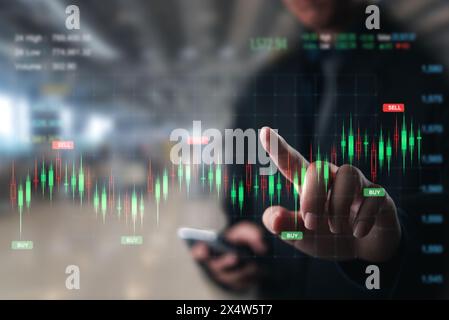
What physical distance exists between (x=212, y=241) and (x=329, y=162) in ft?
1.55

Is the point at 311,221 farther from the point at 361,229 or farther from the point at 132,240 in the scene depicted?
the point at 132,240

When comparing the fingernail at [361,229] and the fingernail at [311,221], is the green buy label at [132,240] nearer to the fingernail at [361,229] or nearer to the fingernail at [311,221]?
the fingernail at [311,221]

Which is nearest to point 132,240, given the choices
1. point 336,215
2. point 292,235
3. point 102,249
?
point 102,249

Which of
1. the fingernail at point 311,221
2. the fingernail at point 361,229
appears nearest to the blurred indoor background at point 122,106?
the fingernail at point 311,221

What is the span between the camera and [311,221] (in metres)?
1.46

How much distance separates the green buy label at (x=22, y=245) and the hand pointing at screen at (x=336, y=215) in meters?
0.80

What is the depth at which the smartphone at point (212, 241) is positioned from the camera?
148cm

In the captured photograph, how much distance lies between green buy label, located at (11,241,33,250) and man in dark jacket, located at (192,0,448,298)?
0.55 metres

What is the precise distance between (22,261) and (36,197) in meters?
0.22

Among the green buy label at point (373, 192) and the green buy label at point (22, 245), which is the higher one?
the green buy label at point (373, 192)

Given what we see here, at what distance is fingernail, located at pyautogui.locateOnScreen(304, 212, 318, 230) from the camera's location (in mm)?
1464

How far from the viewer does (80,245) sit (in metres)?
1.48

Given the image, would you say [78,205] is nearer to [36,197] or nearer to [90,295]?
[36,197]

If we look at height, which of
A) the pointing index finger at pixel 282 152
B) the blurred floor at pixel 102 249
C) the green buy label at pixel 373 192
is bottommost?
the blurred floor at pixel 102 249
